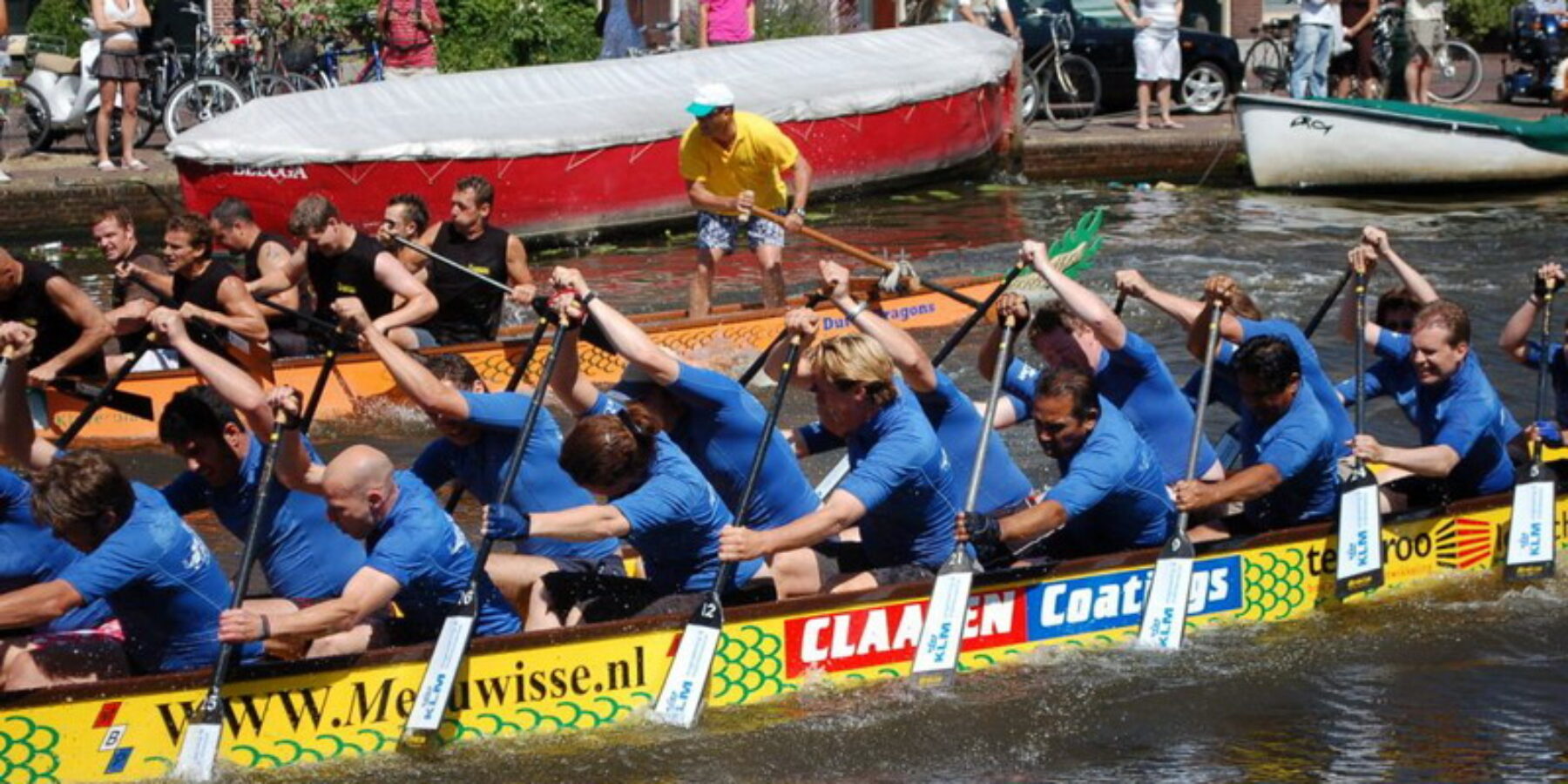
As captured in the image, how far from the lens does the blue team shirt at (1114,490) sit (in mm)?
8305

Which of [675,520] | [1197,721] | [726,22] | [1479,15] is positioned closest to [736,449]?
[675,520]

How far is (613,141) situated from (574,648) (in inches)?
431

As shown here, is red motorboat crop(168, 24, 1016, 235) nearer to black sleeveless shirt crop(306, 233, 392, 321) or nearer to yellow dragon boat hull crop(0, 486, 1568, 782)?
black sleeveless shirt crop(306, 233, 392, 321)

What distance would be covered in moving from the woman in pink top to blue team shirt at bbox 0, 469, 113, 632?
45.2ft

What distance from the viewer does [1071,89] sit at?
22906 millimetres

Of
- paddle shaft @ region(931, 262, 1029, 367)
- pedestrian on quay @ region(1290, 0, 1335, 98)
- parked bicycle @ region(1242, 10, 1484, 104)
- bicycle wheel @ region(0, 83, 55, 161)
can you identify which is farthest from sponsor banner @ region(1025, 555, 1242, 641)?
parked bicycle @ region(1242, 10, 1484, 104)

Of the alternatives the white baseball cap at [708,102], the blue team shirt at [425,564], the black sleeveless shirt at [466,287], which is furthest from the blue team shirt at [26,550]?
the white baseball cap at [708,102]

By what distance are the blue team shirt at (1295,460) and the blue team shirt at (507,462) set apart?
2.66 meters

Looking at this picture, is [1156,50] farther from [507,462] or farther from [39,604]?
[39,604]

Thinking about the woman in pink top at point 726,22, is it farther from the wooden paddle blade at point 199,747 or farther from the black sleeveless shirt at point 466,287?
the wooden paddle blade at point 199,747

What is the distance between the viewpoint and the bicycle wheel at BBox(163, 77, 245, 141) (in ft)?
65.0

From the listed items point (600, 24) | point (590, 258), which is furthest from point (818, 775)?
point (600, 24)

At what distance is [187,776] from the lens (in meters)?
7.27

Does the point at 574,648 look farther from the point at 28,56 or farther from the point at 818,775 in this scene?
the point at 28,56
